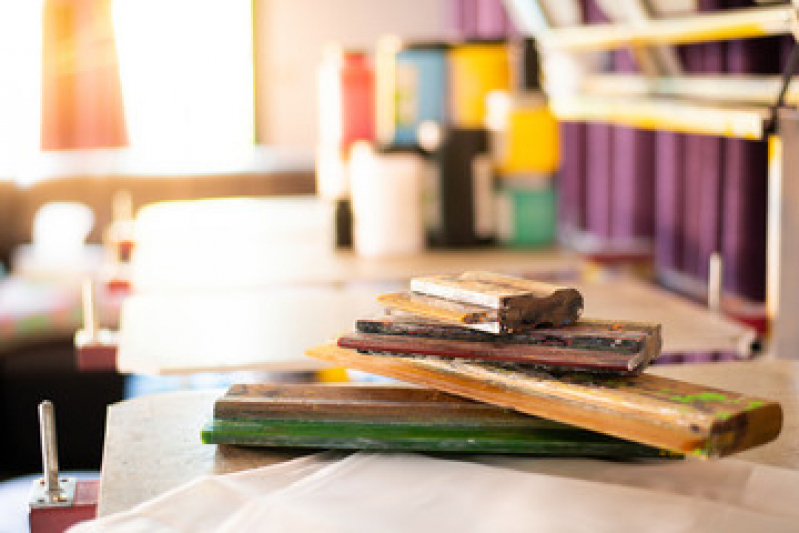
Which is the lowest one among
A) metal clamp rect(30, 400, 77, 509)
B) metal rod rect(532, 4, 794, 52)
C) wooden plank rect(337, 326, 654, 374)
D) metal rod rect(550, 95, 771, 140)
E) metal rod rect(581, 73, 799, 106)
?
metal clamp rect(30, 400, 77, 509)

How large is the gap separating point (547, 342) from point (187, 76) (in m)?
5.01

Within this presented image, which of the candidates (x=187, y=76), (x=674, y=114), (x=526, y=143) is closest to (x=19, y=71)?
(x=187, y=76)

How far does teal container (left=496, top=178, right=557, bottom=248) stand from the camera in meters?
2.70

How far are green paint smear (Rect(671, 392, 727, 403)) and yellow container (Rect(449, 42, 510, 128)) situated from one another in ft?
6.85

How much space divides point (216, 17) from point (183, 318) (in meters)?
4.10

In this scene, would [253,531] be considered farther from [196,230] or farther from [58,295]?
[58,295]

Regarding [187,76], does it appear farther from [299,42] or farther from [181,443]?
[181,443]

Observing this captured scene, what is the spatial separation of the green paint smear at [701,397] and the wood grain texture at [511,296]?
0.17 m

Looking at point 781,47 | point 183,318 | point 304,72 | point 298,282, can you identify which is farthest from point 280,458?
point 304,72

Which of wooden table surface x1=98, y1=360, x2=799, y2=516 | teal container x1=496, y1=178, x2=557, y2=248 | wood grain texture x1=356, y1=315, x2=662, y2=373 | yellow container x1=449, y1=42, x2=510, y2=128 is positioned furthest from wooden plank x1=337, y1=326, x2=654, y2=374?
yellow container x1=449, y1=42, x2=510, y2=128

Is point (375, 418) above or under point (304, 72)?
under

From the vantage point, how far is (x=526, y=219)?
2.71 m

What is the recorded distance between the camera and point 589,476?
1059 millimetres

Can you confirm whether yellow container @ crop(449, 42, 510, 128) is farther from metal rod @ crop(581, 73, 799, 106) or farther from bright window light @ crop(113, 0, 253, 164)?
bright window light @ crop(113, 0, 253, 164)
